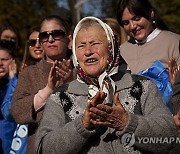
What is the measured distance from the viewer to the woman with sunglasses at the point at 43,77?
461 cm

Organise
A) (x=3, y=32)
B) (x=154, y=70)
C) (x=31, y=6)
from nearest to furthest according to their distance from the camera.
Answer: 1. (x=154, y=70)
2. (x=3, y=32)
3. (x=31, y=6)

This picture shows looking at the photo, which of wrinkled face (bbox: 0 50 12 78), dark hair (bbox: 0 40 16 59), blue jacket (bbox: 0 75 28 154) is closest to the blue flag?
blue jacket (bbox: 0 75 28 154)

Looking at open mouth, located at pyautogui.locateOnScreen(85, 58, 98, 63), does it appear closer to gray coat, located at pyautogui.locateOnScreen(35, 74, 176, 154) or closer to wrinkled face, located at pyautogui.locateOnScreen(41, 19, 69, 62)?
gray coat, located at pyautogui.locateOnScreen(35, 74, 176, 154)

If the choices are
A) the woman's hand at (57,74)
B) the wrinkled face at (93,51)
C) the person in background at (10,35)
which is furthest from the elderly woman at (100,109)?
the person in background at (10,35)

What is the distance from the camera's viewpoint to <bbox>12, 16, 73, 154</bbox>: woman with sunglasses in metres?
4.61

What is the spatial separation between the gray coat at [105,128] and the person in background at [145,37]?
0.99 metres

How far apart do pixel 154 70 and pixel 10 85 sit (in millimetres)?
1780

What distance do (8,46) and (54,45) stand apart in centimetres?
182

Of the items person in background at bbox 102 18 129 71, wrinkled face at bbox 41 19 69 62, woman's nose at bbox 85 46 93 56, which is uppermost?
person in background at bbox 102 18 129 71

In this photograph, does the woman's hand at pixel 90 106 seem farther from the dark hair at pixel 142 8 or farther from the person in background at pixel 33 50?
the person in background at pixel 33 50

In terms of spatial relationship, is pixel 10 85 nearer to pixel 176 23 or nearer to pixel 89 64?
pixel 89 64

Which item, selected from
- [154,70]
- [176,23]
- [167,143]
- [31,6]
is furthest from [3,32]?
[31,6]

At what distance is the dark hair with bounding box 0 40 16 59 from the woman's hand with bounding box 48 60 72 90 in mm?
1748

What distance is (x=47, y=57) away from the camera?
197 inches
